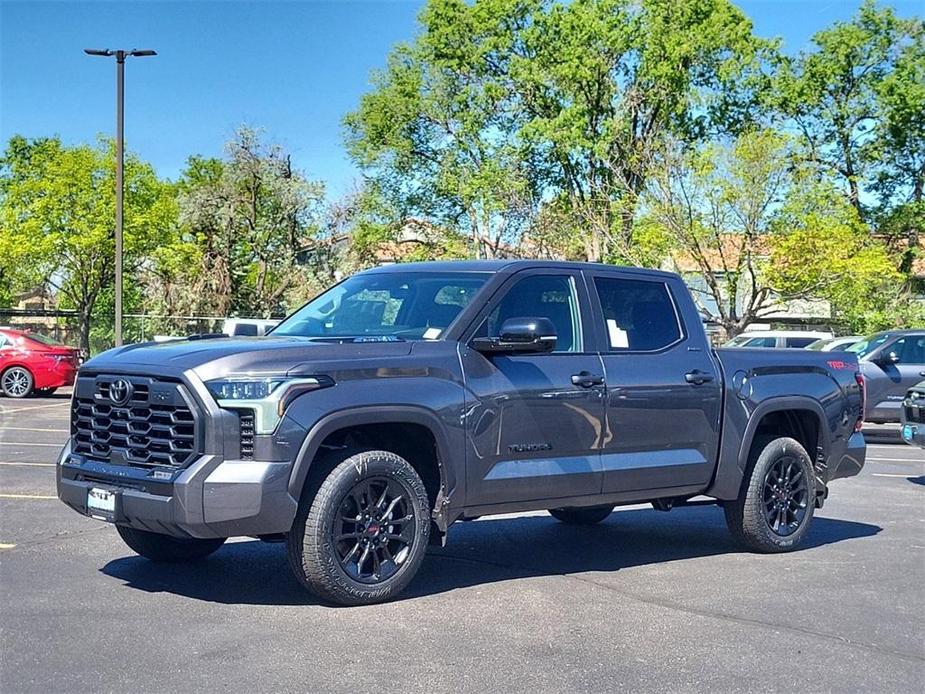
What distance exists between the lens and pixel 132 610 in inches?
237

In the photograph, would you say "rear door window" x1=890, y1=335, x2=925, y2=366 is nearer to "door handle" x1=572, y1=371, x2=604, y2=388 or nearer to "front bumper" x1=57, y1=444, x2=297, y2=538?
"door handle" x1=572, y1=371, x2=604, y2=388

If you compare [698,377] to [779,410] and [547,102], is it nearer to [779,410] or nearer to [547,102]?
[779,410]

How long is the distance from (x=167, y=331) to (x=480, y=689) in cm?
3347

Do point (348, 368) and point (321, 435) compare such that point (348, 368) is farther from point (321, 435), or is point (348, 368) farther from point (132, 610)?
point (132, 610)

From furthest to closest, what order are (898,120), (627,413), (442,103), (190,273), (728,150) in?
(442,103)
(898,120)
(190,273)
(728,150)
(627,413)

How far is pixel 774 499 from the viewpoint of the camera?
834 cm

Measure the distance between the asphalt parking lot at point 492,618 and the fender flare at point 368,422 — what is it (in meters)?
0.69

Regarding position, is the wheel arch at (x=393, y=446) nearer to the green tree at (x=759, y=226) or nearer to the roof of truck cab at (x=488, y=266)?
the roof of truck cab at (x=488, y=266)

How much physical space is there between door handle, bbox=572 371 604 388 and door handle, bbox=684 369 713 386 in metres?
0.81

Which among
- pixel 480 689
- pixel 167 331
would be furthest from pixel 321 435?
pixel 167 331

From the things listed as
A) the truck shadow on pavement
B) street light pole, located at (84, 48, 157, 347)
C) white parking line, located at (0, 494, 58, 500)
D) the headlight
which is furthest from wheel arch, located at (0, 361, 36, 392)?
the headlight

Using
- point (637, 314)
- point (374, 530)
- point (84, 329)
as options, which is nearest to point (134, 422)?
point (374, 530)

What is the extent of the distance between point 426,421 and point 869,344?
47.0ft

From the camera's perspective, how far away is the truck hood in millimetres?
5926
